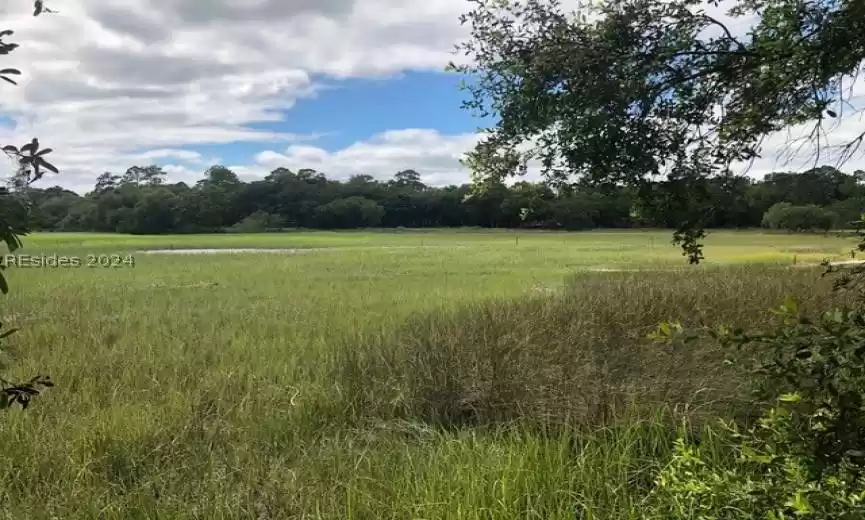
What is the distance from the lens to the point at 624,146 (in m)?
6.00

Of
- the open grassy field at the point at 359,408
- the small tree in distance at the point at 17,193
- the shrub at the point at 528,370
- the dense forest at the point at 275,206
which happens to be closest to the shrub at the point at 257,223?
the dense forest at the point at 275,206

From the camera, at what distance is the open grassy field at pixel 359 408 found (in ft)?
12.8

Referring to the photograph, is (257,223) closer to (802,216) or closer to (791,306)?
(802,216)

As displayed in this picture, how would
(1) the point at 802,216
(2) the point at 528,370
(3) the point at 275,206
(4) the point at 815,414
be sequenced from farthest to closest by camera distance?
(3) the point at 275,206 < (1) the point at 802,216 < (2) the point at 528,370 < (4) the point at 815,414

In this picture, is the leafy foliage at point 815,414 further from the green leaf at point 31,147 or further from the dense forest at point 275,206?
the dense forest at point 275,206

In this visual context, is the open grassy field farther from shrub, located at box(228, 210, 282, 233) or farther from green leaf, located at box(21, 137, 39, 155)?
shrub, located at box(228, 210, 282, 233)

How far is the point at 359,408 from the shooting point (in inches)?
233

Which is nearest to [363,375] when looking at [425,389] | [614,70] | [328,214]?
[425,389]

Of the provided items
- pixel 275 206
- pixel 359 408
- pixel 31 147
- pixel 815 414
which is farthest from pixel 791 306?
pixel 275 206

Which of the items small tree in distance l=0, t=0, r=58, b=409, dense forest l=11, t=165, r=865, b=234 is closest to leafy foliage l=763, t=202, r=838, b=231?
small tree in distance l=0, t=0, r=58, b=409

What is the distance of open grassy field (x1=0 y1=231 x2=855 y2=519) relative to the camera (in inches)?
154

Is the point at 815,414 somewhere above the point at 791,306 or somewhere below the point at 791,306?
below

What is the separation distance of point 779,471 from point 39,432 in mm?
4831

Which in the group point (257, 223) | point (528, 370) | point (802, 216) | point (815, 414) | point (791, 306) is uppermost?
point (802, 216)
